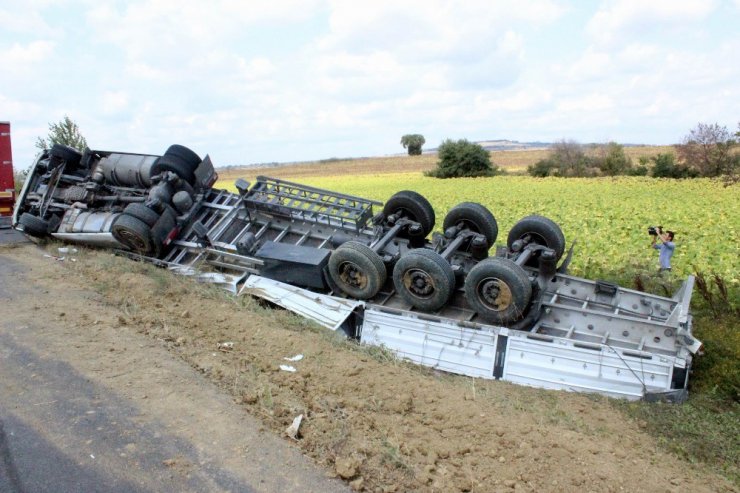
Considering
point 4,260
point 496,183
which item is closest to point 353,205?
point 4,260

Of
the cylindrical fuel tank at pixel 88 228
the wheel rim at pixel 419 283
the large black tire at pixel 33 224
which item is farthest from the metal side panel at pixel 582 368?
the large black tire at pixel 33 224

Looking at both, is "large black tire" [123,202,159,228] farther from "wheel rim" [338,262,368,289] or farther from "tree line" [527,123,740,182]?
"tree line" [527,123,740,182]

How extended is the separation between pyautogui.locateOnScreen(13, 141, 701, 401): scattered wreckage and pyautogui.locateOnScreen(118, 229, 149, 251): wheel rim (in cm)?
2

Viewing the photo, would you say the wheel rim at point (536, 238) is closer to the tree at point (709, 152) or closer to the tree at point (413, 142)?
the tree at point (709, 152)

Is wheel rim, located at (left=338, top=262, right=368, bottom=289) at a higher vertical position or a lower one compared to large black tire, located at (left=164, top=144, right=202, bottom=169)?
lower

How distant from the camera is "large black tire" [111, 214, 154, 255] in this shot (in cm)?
824

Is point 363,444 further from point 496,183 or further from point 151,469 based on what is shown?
point 496,183

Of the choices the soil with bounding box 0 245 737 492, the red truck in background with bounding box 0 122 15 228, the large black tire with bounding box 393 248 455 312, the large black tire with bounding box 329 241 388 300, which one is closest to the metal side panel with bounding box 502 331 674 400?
the soil with bounding box 0 245 737 492

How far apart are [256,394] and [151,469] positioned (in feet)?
3.58

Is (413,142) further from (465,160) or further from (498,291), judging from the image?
(498,291)

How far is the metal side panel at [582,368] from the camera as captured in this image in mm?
5398

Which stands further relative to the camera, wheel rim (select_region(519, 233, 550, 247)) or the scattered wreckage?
wheel rim (select_region(519, 233, 550, 247))

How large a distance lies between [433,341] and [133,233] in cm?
466

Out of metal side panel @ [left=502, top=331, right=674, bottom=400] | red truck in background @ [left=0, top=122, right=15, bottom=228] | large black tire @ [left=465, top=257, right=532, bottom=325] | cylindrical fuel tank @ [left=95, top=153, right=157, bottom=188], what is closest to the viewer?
metal side panel @ [left=502, top=331, right=674, bottom=400]
